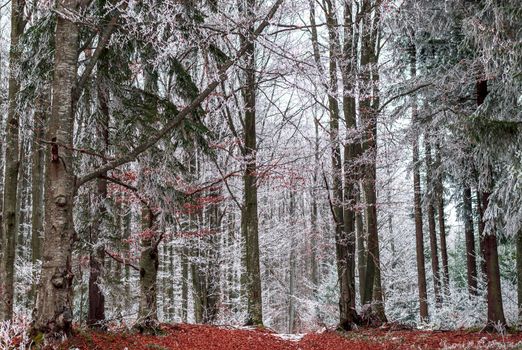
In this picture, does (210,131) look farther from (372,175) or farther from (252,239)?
(372,175)

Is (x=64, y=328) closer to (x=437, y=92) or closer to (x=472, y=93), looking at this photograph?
(x=437, y=92)

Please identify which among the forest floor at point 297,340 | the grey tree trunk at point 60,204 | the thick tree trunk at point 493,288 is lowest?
the forest floor at point 297,340

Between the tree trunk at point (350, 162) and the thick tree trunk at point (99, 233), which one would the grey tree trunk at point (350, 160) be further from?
the thick tree trunk at point (99, 233)

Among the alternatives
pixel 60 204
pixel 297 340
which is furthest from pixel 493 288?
pixel 60 204

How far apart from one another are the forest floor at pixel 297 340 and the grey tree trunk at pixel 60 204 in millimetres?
747

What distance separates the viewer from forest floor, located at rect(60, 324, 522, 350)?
18.8ft

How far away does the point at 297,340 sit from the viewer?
820cm

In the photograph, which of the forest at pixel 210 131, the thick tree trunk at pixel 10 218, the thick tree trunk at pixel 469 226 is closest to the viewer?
the forest at pixel 210 131

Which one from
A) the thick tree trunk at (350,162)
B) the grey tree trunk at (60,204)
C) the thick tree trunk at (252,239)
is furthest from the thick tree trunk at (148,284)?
the thick tree trunk at (350,162)

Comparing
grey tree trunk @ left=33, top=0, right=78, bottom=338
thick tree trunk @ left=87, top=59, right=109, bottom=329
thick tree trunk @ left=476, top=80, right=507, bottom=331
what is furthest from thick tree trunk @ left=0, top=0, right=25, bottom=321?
thick tree trunk @ left=476, top=80, right=507, bottom=331

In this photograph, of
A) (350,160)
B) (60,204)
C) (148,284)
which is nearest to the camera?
(60,204)

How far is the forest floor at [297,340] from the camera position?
18.8 feet

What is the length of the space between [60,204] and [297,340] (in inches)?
212

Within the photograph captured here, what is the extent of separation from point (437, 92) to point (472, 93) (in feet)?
3.13
